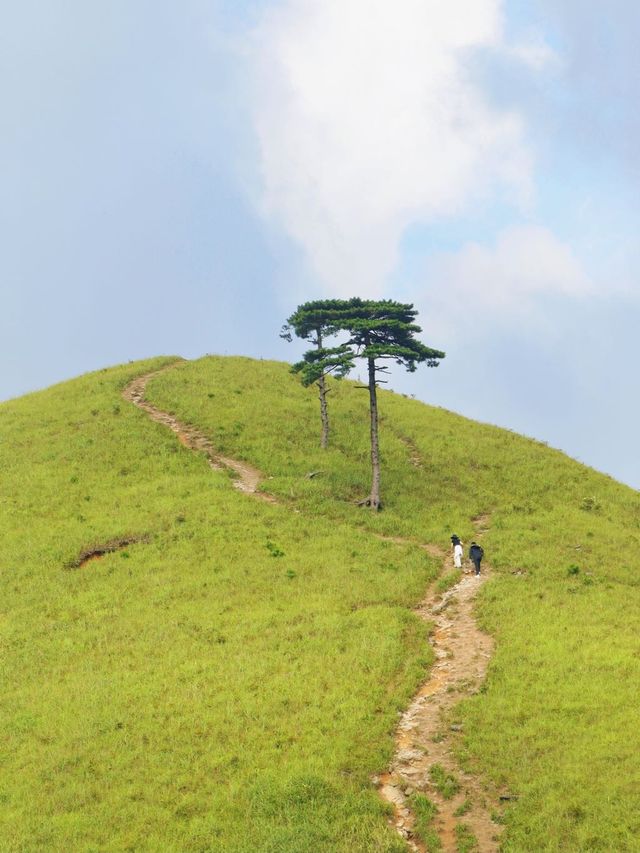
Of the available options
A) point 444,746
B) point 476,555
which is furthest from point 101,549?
point 444,746

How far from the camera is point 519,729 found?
21.5 m

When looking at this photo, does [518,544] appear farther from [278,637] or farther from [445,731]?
[445,731]

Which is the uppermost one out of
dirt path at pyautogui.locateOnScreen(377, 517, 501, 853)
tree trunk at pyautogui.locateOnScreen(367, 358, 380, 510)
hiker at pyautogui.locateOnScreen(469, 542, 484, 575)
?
tree trunk at pyautogui.locateOnScreen(367, 358, 380, 510)

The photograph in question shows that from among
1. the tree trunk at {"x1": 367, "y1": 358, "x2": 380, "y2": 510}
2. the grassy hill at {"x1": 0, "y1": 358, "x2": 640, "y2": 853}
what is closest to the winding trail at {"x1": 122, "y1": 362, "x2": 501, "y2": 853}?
the grassy hill at {"x1": 0, "y1": 358, "x2": 640, "y2": 853}

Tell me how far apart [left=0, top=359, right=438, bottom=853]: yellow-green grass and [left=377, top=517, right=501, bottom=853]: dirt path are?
58cm

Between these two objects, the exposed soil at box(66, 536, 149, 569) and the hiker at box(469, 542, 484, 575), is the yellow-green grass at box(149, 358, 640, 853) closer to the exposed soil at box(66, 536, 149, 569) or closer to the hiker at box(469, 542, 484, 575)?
the hiker at box(469, 542, 484, 575)

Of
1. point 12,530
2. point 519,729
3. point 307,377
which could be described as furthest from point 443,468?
point 519,729

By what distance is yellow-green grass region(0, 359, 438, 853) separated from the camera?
62.2ft

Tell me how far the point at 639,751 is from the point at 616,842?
3598 mm

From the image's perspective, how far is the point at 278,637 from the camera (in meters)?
28.6

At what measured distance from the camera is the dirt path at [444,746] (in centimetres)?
1817

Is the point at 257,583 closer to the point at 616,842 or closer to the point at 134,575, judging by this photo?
the point at 134,575

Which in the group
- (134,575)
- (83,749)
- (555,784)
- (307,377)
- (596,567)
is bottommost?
(83,749)

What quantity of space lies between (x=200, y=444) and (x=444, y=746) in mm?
35597
